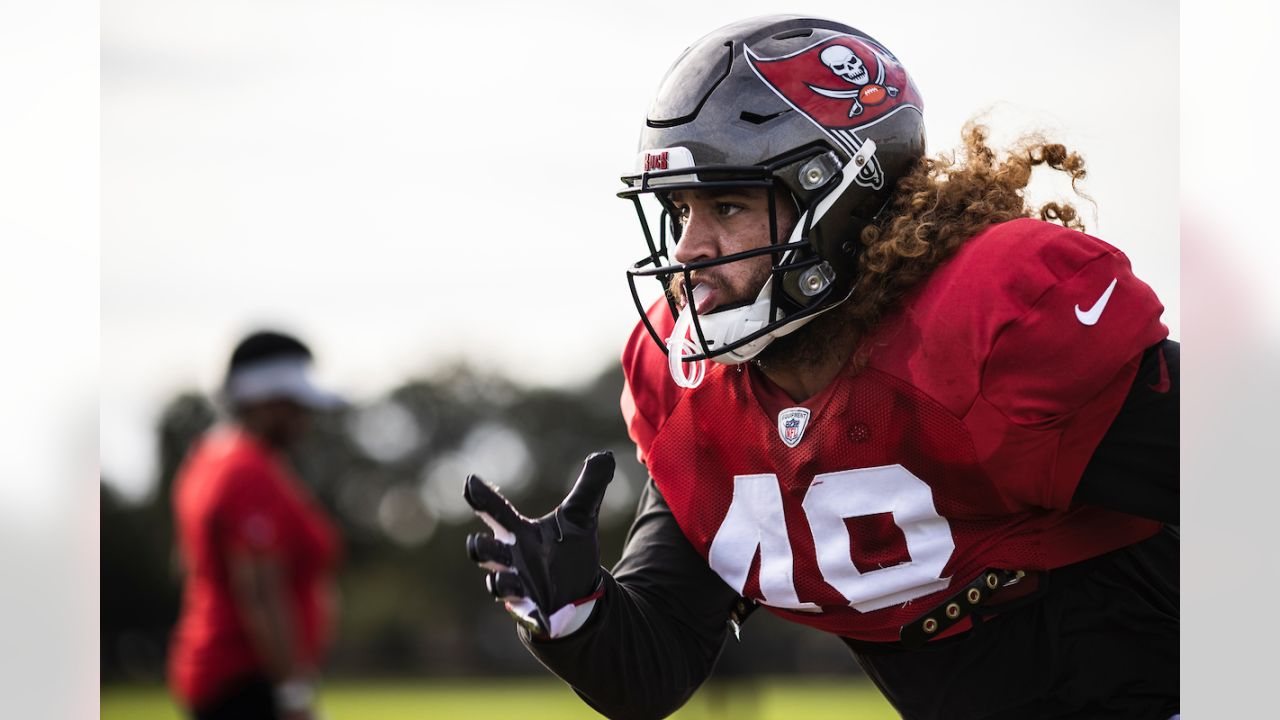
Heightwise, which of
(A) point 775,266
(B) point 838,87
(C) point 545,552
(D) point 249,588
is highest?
(B) point 838,87

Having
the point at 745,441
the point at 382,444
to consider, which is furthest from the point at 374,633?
the point at 745,441

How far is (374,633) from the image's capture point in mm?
40000

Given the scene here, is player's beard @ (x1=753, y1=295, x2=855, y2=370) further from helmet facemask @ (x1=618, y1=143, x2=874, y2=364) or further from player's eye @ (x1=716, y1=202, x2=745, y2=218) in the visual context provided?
player's eye @ (x1=716, y1=202, x2=745, y2=218)

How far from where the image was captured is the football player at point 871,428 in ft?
6.61

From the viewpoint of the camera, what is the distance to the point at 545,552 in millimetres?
2096

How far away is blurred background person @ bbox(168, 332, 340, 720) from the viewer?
4664 mm

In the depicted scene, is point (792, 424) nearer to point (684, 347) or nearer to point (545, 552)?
point (684, 347)

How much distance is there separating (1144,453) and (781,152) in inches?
31.8

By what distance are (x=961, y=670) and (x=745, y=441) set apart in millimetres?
546

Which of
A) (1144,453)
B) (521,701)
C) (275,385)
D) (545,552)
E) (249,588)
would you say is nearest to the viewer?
(1144,453)

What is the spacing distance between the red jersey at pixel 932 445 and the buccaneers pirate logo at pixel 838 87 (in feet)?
1.02

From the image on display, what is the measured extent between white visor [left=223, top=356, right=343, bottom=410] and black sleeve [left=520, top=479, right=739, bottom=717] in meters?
2.92

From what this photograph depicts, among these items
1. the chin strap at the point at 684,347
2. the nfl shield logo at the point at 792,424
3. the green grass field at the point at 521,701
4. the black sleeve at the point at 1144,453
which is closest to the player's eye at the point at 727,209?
the chin strap at the point at 684,347

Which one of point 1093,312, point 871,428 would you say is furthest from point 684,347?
point 1093,312
